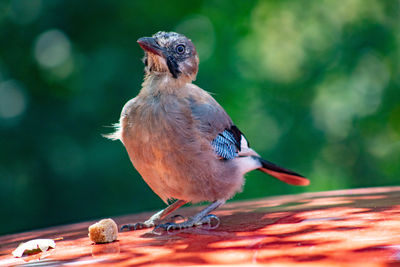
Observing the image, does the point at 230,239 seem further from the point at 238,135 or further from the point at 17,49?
the point at 17,49

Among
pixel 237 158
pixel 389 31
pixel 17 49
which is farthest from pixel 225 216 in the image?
pixel 389 31

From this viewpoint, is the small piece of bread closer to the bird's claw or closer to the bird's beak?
the bird's claw

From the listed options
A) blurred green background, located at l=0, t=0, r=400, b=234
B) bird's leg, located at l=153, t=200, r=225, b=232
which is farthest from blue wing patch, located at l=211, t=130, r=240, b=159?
blurred green background, located at l=0, t=0, r=400, b=234

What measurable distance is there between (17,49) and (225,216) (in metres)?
6.96

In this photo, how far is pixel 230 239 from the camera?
2211 millimetres

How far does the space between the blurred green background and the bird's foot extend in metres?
5.56

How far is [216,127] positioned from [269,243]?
1.44 meters

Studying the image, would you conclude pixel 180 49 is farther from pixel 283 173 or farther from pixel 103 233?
pixel 103 233

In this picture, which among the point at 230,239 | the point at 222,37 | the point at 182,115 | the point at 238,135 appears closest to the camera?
the point at 230,239

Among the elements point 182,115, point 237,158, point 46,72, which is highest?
point 46,72

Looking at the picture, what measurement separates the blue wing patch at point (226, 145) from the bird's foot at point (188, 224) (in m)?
0.45

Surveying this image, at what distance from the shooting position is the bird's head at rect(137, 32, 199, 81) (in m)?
3.40

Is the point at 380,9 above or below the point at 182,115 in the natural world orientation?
above

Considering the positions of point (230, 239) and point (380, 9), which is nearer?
point (230, 239)
